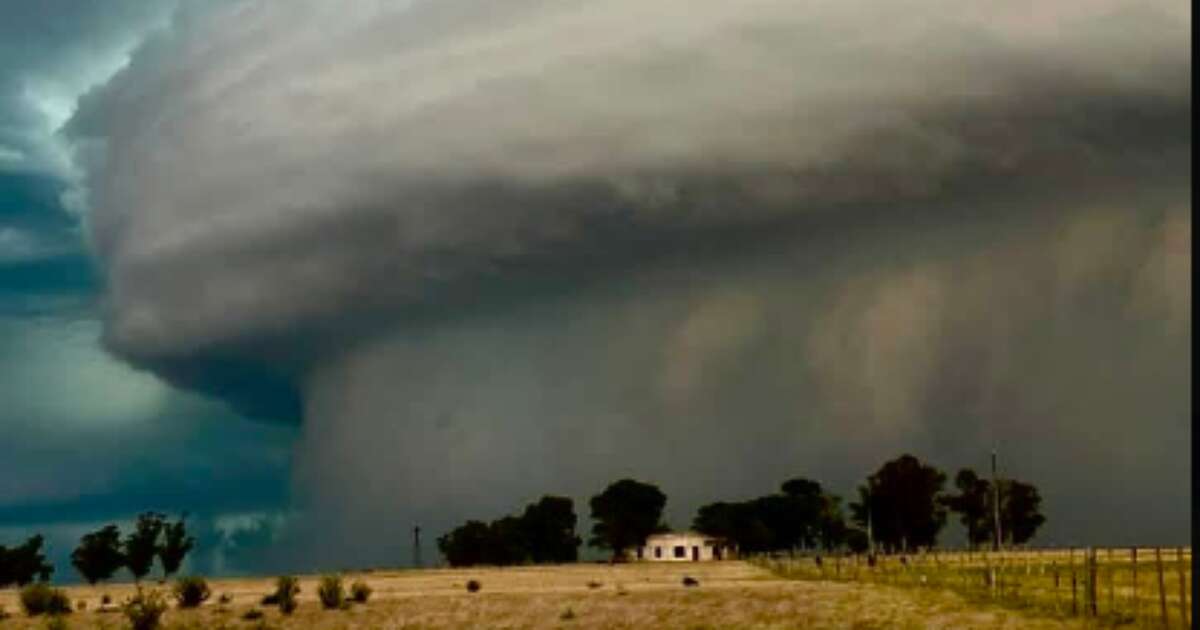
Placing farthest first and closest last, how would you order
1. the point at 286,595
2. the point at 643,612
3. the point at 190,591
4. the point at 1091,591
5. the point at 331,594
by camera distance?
the point at 190,591
the point at 331,594
the point at 286,595
the point at 643,612
the point at 1091,591

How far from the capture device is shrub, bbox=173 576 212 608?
96750 mm

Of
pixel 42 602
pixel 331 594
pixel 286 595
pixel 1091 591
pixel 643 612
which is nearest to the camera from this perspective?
pixel 1091 591

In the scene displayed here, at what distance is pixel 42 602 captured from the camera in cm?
9488

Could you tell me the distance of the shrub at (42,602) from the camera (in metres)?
92.9

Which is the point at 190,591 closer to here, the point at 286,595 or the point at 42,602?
the point at 42,602

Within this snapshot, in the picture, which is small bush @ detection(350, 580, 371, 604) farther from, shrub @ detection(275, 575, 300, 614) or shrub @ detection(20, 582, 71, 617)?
shrub @ detection(20, 582, 71, 617)

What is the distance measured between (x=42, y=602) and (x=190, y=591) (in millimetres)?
9060

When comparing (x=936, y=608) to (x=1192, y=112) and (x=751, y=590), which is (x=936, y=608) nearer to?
(x=751, y=590)

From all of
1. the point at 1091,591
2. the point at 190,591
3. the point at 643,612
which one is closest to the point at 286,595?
the point at 190,591

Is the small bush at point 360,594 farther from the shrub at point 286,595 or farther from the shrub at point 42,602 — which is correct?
the shrub at point 42,602

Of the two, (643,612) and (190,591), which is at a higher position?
(643,612)

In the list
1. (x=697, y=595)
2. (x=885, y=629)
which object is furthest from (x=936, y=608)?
(x=697, y=595)

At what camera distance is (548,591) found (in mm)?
105062

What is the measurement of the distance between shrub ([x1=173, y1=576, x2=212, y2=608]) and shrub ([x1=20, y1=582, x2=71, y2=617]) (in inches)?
271
